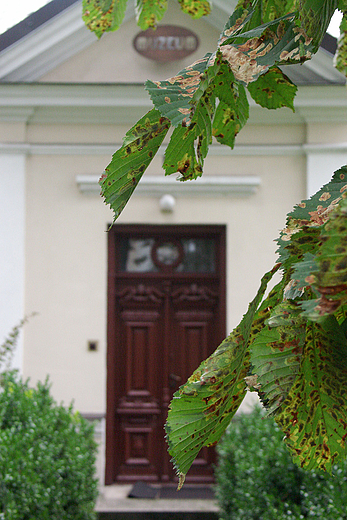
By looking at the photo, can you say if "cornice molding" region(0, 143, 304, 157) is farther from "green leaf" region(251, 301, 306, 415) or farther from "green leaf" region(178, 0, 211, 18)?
"green leaf" region(251, 301, 306, 415)

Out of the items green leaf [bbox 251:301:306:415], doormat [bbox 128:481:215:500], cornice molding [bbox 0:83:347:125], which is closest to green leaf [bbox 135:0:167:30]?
green leaf [bbox 251:301:306:415]

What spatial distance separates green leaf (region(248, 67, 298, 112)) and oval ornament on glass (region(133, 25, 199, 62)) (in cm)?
482

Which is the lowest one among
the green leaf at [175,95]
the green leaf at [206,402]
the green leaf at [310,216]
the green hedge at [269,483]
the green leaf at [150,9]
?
the green hedge at [269,483]

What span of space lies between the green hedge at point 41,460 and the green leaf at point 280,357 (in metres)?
2.86

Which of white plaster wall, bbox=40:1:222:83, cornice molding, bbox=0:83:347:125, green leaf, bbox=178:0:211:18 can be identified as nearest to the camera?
green leaf, bbox=178:0:211:18

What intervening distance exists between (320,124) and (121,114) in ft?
6.86

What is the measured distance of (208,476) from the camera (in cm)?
527

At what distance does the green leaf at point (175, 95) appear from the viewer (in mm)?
601

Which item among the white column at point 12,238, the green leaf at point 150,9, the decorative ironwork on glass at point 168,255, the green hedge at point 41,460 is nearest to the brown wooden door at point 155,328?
the decorative ironwork on glass at point 168,255

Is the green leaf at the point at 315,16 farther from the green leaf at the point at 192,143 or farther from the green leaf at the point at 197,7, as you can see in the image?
the green leaf at the point at 197,7

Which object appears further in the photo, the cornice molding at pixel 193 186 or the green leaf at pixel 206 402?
the cornice molding at pixel 193 186

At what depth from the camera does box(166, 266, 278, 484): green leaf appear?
0.62 meters

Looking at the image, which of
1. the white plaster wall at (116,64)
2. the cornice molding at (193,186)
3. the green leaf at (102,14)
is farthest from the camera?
the white plaster wall at (116,64)

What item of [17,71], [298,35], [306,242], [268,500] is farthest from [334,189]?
[17,71]
